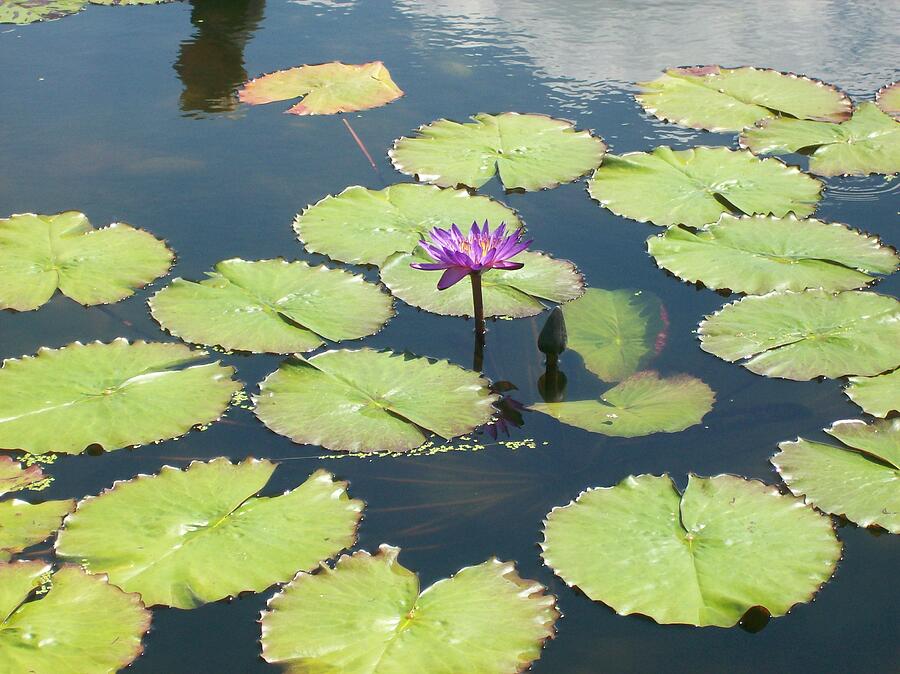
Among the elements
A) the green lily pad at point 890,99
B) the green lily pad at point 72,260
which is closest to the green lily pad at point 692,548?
the green lily pad at point 72,260

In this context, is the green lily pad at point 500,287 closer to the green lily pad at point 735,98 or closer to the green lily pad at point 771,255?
the green lily pad at point 771,255

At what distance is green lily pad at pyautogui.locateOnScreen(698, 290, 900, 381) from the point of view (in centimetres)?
288

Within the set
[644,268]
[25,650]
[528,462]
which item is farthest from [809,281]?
[25,650]

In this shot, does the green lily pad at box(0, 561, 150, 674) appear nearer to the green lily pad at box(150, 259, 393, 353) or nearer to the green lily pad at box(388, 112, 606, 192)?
the green lily pad at box(150, 259, 393, 353)

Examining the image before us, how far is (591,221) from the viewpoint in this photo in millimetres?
3668

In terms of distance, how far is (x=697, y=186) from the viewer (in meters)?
3.79

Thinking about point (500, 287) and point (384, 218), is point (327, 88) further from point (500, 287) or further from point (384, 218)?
point (500, 287)

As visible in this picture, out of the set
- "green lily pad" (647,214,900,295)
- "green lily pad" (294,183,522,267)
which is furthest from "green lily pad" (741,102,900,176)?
"green lily pad" (294,183,522,267)

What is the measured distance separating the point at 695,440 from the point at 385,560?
91 cm

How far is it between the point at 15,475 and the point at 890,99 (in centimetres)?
383

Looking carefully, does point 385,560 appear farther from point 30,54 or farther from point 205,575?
point 30,54

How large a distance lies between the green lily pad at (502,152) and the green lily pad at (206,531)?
1.74 meters

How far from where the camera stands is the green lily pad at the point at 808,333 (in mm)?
2885

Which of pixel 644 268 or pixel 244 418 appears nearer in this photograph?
pixel 244 418
